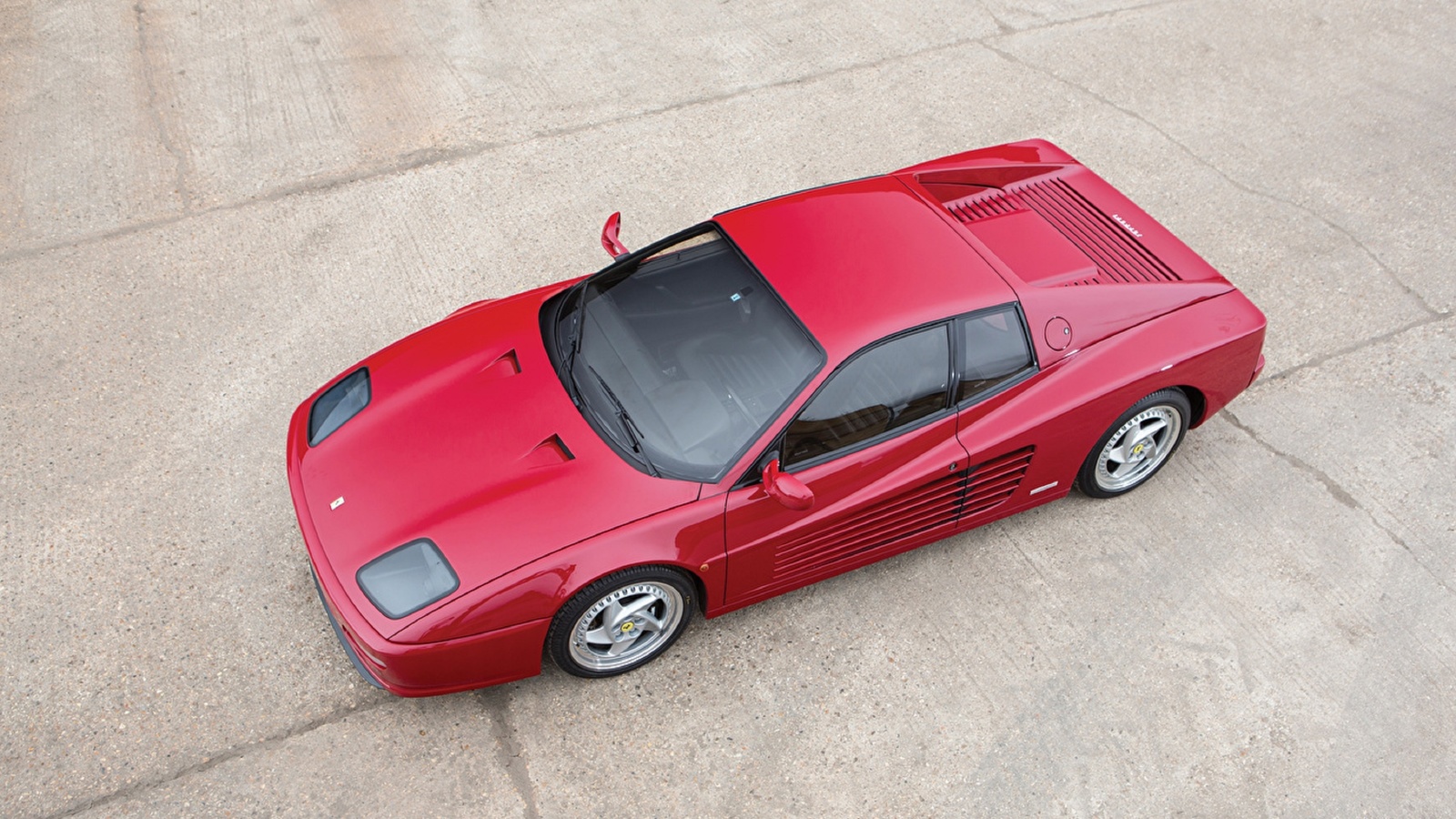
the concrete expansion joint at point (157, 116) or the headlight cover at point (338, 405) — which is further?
the concrete expansion joint at point (157, 116)

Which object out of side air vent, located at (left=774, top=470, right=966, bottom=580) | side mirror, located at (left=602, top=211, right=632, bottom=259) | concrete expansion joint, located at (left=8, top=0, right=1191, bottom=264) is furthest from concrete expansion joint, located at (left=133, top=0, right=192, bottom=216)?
side air vent, located at (left=774, top=470, right=966, bottom=580)

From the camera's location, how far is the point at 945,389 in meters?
4.13

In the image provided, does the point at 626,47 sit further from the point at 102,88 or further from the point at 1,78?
the point at 1,78

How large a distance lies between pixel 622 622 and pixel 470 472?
817mm

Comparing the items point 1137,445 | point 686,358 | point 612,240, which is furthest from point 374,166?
point 1137,445

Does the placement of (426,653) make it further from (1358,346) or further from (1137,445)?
(1358,346)

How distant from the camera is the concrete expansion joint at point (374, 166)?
6258 mm

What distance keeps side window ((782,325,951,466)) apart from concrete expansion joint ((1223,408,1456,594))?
2.14m

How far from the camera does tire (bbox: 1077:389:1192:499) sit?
15.0ft

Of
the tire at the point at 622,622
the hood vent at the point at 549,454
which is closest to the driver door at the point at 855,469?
the tire at the point at 622,622

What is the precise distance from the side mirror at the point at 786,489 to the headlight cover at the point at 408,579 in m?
1.17

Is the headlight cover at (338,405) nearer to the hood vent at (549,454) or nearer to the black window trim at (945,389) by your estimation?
the hood vent at (549,454)

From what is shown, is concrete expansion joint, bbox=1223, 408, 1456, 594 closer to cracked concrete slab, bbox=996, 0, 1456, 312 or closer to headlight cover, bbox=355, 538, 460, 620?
cracked concrete slab, bbox=996, 0, 1456, 312

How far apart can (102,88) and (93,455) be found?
3609 mm
